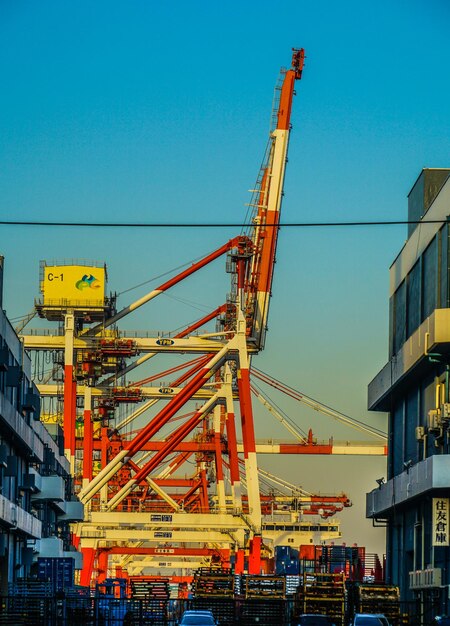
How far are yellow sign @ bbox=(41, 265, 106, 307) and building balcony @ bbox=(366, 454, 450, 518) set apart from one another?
85.5 feet

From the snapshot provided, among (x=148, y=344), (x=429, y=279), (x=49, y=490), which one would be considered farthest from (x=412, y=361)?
(x=148, y=344)

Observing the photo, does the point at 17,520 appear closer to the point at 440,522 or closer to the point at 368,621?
the point at 440,522

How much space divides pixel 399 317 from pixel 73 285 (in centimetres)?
2930

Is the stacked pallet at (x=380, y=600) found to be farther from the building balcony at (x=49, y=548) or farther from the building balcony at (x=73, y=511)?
the building balcony at (x=73, y=511)

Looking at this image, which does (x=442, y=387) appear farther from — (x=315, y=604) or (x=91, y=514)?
(x=91, y=514)

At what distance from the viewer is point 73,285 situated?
9944 cm

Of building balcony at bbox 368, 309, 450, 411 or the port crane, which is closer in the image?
building balcony at bbox 368, 309, 450, 411

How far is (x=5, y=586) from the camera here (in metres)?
60.8

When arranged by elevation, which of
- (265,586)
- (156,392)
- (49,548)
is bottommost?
(265,586)

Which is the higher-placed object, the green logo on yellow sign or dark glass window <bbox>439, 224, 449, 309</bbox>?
the green logo on yellow sign

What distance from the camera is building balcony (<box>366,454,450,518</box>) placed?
187 feet

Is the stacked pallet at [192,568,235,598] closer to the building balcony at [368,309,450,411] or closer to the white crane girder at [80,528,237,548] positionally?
the white crane girder at [80,528,237,548]

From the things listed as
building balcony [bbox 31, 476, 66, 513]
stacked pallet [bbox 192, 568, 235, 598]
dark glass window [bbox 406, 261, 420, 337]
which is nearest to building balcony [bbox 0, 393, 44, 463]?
building balcony [bbox 31, 476, 66, 513]

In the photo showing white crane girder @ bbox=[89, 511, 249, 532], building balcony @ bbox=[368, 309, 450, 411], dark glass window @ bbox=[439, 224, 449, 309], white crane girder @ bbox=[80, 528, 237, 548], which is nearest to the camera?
building balcony @ bbox=[368, 309, 450, 411]
